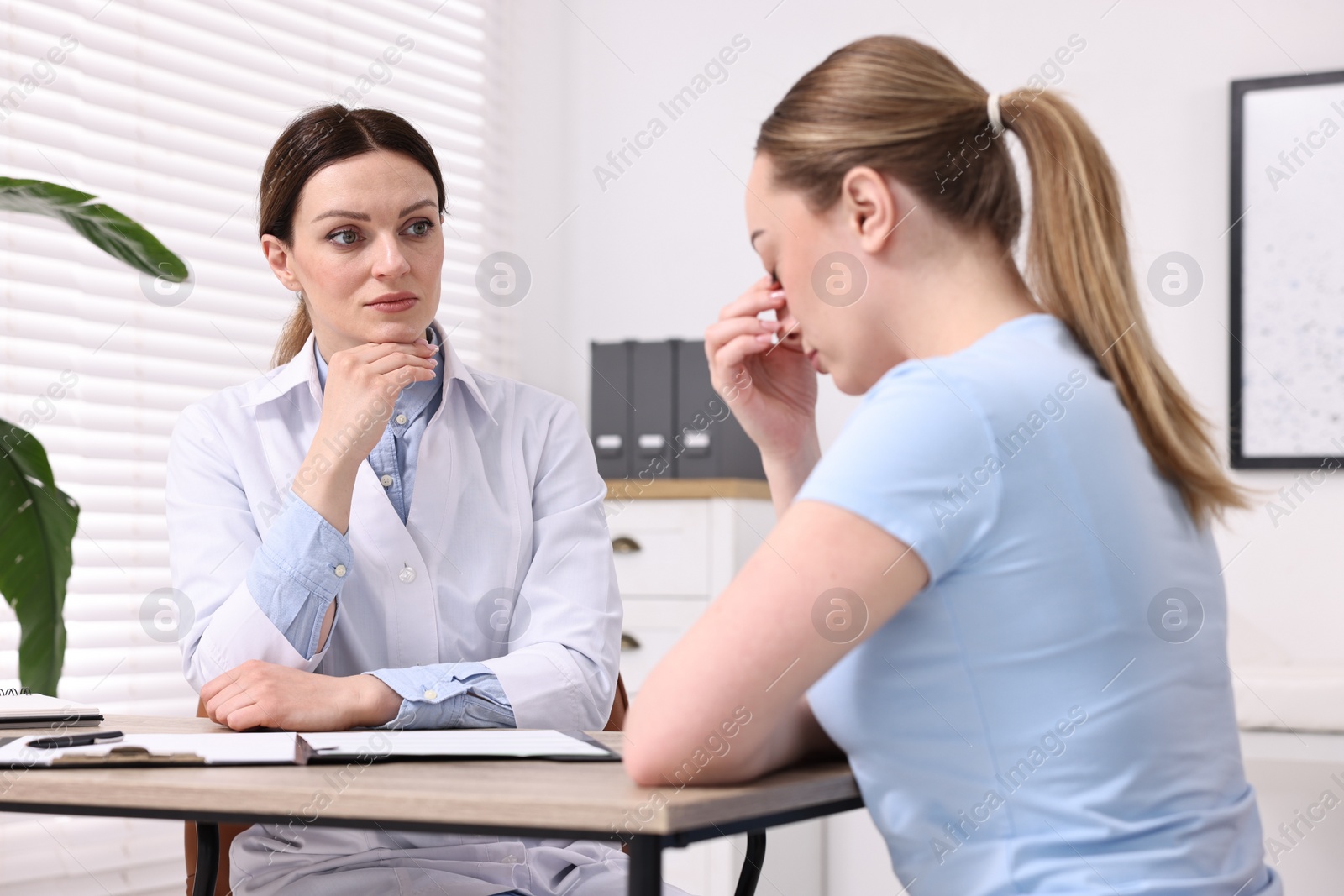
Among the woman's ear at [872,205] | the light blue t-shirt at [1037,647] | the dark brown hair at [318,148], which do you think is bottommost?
the light blue t-shirt at [1037,647]

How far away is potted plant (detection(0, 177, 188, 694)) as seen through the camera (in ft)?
5.79

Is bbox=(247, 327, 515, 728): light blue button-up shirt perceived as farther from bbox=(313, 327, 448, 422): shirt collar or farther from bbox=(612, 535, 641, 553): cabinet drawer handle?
bbox=(612, 535, 641, 553): cabinet drawer handle

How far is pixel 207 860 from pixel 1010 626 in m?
0.81

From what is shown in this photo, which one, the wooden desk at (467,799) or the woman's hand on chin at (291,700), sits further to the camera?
the woman's hand on chin at (291,700)

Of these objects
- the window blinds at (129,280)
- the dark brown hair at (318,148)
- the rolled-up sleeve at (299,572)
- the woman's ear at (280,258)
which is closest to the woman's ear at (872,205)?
the rolled-up sleeve at (299,572)

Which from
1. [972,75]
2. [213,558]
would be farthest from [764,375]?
[972,75]

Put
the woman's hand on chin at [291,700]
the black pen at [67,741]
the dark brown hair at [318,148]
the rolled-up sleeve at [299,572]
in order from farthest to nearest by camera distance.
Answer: the dark brown hair at [318,148], the rolled-up sleeve at [299,572], the woman's hand on chin at [291,700], the black pen at [67,741]

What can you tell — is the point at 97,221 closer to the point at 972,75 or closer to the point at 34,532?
the point at 34,532

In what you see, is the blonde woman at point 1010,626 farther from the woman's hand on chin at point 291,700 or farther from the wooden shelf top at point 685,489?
the wooden shelf top at point 685,489

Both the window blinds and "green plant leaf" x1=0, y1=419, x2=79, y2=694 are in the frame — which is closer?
"green plant leaf" x1=0, y1=419, x2=79, y2=694

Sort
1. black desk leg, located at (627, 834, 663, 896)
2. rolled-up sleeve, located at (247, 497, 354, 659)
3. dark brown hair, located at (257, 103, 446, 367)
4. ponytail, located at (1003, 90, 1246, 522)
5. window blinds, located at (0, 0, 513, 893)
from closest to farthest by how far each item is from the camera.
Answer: black desk leg, located at (627, 834, 663, 896) < ponytail, located at (1003, 90, 1246, 522) < rolled-up sleeve, located at (247, 497, 354, 659) < dark brown hair, located at (257, 103, 446, 367) < window blinds, located at (0, 0, 513, 893)

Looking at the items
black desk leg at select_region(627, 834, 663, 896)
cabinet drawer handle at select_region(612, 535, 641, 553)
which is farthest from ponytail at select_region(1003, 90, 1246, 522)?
cabinet drawer handle at select_region(612, 535, 641, 553)

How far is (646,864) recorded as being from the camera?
82 cm

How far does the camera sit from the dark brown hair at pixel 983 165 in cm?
103
